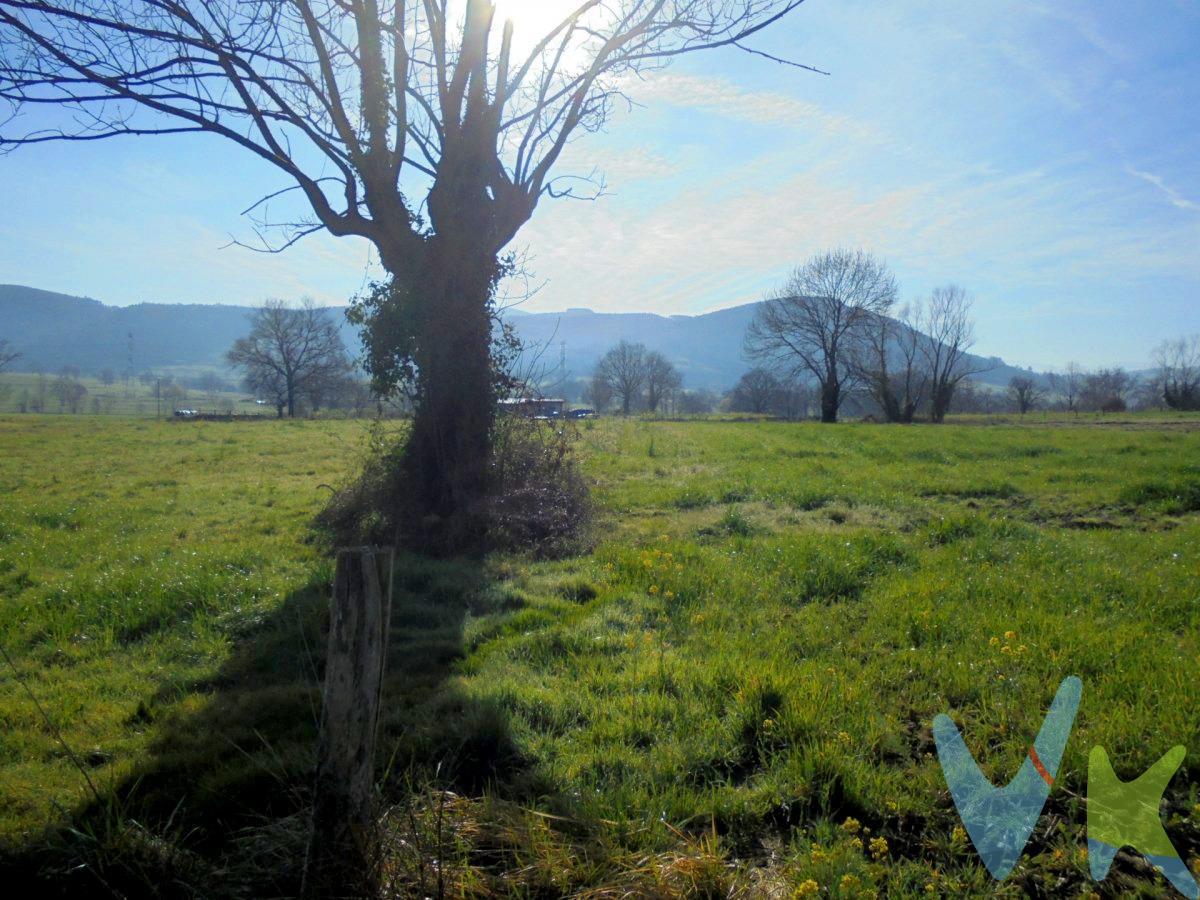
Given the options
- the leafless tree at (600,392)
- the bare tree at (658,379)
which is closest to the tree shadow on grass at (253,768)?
the bare tree at (658,379)

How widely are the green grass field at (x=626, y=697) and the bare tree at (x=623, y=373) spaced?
289 ft

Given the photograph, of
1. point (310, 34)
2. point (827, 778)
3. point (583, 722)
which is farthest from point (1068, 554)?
point (310, 34)

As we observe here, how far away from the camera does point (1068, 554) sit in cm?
655

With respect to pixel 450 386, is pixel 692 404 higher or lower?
higher

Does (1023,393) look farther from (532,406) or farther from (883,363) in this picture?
(532,406)

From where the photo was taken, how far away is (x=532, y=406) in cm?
1045

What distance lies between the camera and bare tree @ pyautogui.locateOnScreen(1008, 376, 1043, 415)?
64.4 meters

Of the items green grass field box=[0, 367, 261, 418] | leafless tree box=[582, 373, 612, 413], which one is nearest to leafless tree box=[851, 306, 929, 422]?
leafless tree box=[582, 373, 612, 413]

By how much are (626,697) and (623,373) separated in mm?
94264

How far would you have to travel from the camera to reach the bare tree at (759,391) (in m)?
89.7

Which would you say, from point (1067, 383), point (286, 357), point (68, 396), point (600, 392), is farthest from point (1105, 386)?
point (68, 396)

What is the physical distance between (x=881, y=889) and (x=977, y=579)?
3880mm

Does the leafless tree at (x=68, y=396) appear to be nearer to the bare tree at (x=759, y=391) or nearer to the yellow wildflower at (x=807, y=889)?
the bare tree at (x=759, y=391)

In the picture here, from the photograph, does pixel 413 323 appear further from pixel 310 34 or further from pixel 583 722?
pixel 583 722
